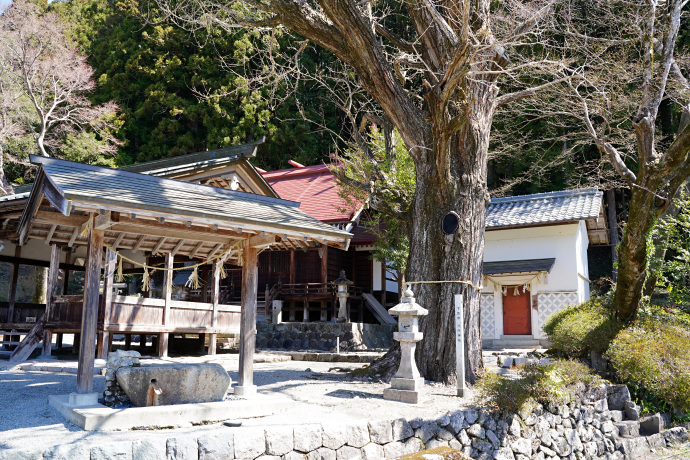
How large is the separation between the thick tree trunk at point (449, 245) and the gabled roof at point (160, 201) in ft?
7.40

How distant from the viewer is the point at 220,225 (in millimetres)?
7527

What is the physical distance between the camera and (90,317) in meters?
6.63

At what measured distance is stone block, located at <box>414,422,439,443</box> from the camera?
6.94 meters

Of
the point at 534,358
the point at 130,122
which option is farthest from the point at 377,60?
the point at 130,122

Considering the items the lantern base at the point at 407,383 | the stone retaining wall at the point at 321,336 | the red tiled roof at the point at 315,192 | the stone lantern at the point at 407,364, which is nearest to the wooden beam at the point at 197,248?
the stone lantern at the point at 407,364

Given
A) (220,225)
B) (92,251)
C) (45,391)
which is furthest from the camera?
(45,391)

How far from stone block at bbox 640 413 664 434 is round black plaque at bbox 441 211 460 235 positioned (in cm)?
531

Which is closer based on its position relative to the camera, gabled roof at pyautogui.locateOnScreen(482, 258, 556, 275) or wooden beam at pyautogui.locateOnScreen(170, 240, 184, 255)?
wooden beam at pyautogui.locateOnScreen(170, 240, 184, 255)

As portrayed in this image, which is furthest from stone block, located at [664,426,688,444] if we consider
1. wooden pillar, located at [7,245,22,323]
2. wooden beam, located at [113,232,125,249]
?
wooden pillar, located at [7,245,22,323]

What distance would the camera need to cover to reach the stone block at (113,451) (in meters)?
4.64

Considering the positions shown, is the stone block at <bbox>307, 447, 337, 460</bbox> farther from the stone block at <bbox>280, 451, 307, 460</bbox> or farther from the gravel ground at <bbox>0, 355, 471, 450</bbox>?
the gravel ground at <bbox>0, 355, 471, 450</bbox>

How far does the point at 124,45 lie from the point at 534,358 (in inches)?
1053

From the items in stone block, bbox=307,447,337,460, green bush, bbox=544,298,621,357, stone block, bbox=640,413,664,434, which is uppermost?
green bush, bbox=544,298,621,357

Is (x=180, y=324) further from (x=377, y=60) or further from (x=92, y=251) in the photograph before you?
(x=377, y=60)
